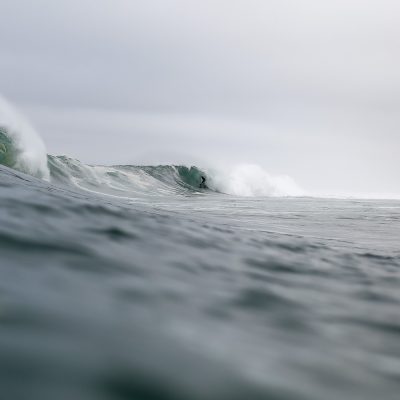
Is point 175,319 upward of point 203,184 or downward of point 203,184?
downward

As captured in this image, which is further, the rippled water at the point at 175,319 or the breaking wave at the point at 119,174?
the breaking wave at the point at 119,174

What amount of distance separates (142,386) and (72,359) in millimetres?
264

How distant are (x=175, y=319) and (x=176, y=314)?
0.07 metres

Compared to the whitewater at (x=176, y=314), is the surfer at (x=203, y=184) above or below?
above

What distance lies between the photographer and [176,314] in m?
2.18

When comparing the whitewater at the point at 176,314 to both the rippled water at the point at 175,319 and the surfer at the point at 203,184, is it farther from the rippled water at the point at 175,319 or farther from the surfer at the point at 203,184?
the surfer at the point at 203,184

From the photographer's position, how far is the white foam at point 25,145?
62.4 ft

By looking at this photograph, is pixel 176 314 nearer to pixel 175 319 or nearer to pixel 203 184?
pixel 175 319

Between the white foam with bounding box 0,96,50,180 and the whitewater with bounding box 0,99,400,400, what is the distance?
15.1m

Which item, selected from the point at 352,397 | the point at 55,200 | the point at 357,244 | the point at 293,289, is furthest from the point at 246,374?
the point at 357,244

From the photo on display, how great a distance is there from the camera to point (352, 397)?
162 cm

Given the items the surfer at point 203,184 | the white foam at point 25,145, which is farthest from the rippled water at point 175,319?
the surfer at point 203,184

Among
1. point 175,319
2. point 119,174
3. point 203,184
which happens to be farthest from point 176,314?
point 203,184

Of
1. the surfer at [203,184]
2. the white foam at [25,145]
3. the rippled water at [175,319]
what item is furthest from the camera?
the surfer at [203,184]
